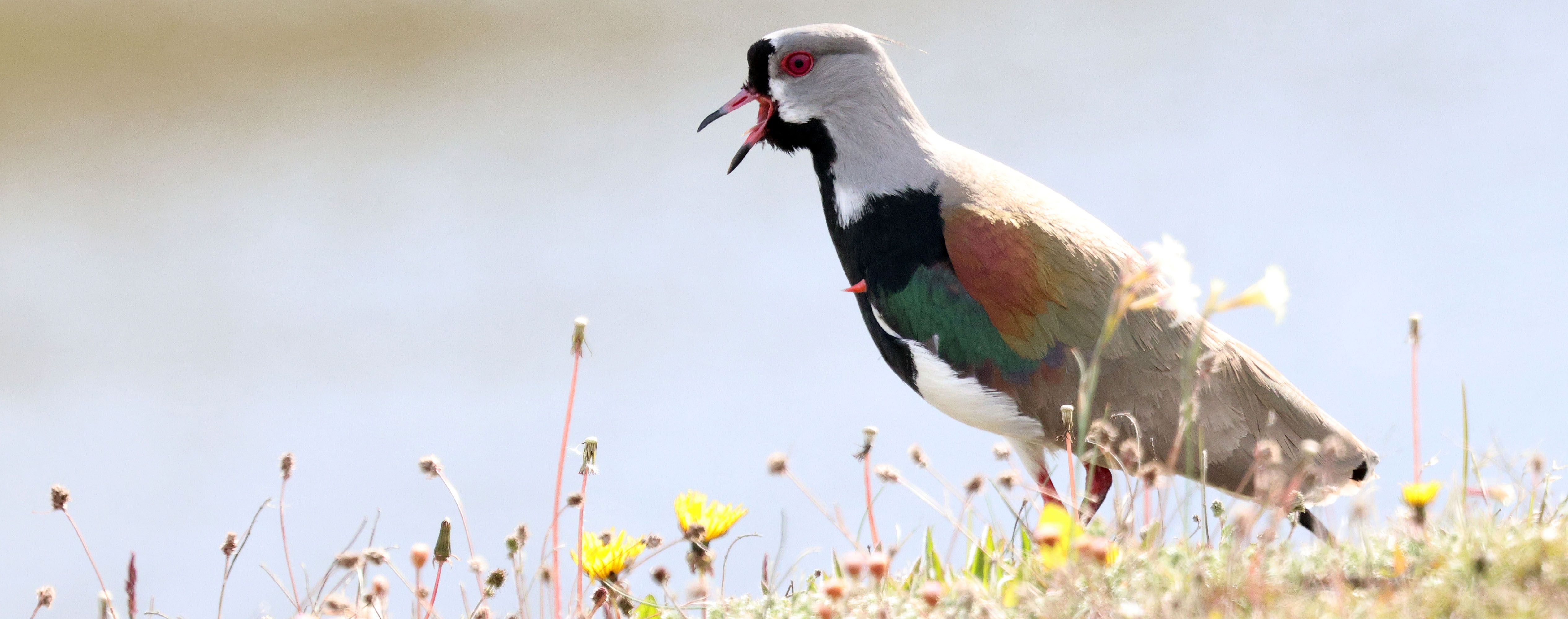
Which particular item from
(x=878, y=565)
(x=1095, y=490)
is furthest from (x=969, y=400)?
(x=878, y=565)

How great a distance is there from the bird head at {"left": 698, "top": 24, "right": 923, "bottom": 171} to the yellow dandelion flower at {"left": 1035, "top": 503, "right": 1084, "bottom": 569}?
1651mm

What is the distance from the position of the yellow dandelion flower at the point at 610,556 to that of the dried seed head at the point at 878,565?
0.83 meters

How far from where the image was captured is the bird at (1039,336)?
359 cm

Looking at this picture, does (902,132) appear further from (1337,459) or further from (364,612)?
(364,612)

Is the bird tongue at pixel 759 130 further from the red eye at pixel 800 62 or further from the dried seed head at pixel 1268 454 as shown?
the dried seed head at pixel 1268 454

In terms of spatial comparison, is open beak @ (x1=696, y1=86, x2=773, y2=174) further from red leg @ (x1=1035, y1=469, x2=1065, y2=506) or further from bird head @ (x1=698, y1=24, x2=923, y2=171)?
red leg @ (x1=1035, y1=469, x2=1065, y2=506)

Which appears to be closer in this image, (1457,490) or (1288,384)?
(1457,490)

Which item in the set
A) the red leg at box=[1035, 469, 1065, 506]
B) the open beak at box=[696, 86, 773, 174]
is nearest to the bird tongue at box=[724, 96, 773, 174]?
the open beak at box=[696, 86, 773, 174]

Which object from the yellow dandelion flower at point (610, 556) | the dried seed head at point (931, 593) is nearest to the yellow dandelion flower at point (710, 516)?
the yellow dandelion flower at point (610, 556)

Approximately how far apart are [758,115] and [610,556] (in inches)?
69.4

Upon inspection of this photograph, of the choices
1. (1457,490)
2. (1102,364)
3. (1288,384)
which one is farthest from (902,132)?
(1457,490)

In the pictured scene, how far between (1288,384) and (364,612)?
2.69m

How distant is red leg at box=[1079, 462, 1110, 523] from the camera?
3.59m

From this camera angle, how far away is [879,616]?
2.39 meters
